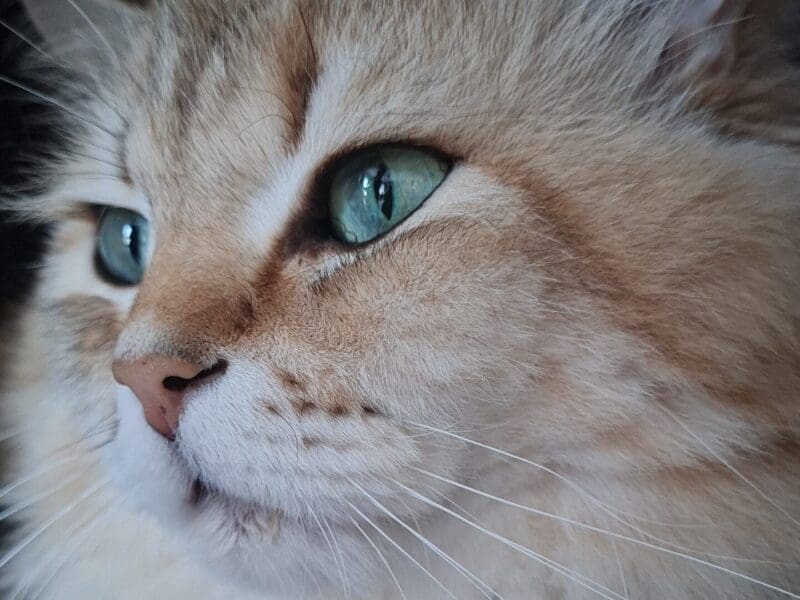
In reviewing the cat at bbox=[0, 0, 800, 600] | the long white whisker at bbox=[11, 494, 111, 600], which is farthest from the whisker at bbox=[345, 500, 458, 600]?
the long white whisker at bbox=[11, 494, 111, 600]

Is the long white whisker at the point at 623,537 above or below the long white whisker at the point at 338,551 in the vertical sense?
above

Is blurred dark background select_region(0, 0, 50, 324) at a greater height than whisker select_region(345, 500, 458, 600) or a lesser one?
greater

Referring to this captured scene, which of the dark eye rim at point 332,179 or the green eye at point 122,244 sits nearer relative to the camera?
the dark eye rim at point 332,179

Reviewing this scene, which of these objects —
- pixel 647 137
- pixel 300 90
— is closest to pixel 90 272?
pixel 300 90

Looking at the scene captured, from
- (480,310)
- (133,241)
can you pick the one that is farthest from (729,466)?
(133,241)

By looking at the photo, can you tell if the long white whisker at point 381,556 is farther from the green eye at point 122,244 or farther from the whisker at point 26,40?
the whisker at point 26,40

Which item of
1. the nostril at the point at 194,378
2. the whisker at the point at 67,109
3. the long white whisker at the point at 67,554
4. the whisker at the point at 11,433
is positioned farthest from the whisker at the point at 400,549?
the whisker at the point at 11,433

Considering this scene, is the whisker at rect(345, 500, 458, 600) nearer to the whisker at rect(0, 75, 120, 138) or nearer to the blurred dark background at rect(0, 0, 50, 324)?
the whisker at rect(0, 75, 120, 138)

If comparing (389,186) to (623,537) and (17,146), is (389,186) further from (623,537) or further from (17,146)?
(17,146)
